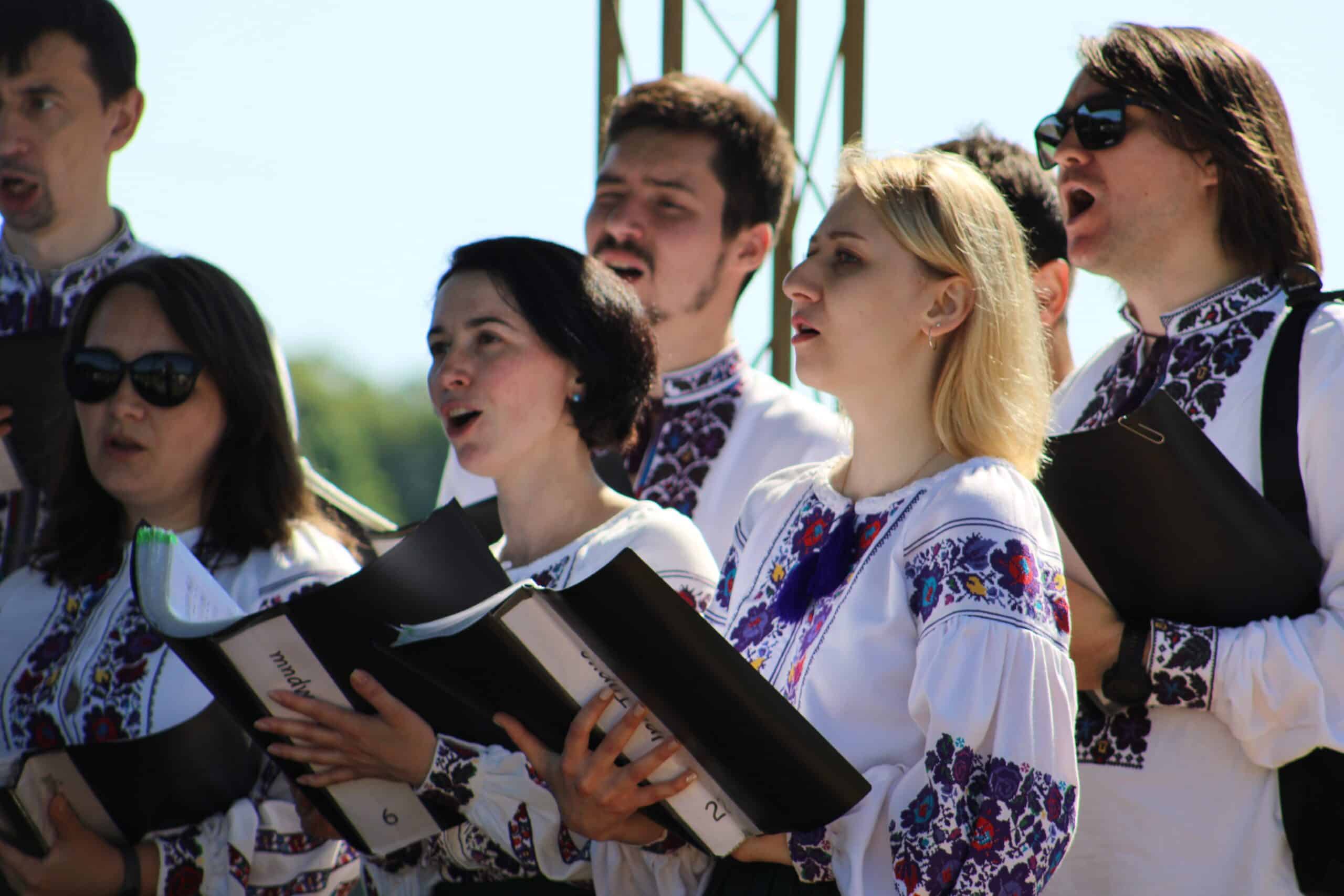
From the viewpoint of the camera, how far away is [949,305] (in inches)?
85.4

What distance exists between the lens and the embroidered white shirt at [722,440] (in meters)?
3.38

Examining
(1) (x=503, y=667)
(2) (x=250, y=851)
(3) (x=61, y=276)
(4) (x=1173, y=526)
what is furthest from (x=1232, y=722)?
(3) (x=61, y=276)

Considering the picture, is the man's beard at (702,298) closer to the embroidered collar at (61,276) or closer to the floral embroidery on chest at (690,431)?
the floral embroidery on chest at (690,431)

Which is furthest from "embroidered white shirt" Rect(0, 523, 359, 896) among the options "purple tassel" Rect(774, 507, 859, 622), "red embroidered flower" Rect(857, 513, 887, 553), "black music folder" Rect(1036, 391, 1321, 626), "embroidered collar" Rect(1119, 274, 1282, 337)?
"embroidered collar" Rect(1119, 274, 1282, 337)

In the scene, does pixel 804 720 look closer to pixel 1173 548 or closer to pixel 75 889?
pixel 1173 548

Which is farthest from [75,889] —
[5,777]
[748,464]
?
[748,464]

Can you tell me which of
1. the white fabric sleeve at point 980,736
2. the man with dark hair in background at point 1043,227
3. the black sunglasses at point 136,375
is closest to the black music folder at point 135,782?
the black sunglasses at point 136,375

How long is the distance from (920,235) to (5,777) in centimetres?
180

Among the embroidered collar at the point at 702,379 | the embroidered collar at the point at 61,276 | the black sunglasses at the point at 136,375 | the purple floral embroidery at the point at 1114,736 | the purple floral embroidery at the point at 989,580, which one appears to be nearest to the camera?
the purple floral embroidery at the point at 989,580

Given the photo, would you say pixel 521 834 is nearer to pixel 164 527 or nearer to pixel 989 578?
pixel 989 578

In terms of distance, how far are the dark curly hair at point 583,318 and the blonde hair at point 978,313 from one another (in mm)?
747

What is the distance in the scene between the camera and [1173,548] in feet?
7.52

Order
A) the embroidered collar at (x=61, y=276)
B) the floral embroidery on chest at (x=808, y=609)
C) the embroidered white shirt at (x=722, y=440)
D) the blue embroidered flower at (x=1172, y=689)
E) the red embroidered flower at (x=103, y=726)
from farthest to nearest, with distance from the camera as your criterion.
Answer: the embroidered collar at (x=61, y=276), the embroidered white shirt at (x=722, y=440), the red embroidered flower at (x=103, y=726), the blue embroidered flower at (x=1172, y=689), the floral embroidery on chest at (x=808, y=609)

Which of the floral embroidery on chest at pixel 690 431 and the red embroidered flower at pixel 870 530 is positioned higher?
the red embroidered flower at pixel 870 530
